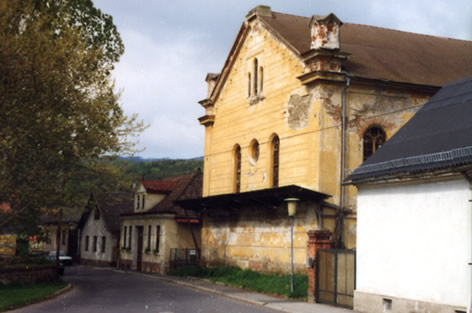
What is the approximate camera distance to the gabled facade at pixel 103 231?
47500 mm

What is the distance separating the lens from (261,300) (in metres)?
20.7

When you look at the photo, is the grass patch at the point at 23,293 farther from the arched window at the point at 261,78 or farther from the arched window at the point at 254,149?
the arched window at the point at 261,78

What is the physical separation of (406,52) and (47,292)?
18.9 metres

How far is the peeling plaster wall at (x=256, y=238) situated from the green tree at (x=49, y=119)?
6898 mm

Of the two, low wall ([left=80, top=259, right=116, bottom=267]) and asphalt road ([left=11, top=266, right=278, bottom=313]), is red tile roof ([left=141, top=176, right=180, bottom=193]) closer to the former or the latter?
low wall ([left=80, top=259, right=116, bottom=267])

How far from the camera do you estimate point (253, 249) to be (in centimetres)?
2762

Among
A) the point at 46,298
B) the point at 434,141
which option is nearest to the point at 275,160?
the point at 46,298

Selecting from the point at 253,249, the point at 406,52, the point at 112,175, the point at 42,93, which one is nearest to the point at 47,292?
the point at 112,175

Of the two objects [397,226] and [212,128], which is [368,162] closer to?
[397,226]

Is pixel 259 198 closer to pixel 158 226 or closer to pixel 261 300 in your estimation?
pixel 261 300

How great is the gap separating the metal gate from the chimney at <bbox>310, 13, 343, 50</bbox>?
8481 millimetres

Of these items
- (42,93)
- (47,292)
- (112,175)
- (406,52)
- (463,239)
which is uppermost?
(406,52)

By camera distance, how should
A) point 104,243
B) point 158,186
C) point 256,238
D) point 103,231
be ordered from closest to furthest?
point 256,238 → point 158,186 → point 104,243 → point 103,231

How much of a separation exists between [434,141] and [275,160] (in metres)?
11.7
